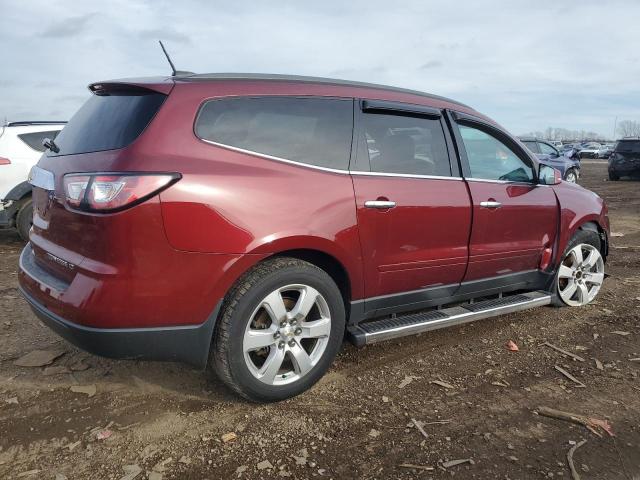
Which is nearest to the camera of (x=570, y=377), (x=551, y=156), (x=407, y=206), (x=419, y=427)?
(x=419, y=427)

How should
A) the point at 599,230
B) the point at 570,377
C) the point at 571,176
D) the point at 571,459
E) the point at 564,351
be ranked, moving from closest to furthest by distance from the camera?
the point at 571,459
the point at 570,377
the point at 564,351
the point at 599,230
the point at 571,176

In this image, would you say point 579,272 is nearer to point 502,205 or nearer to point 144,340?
point 502,205

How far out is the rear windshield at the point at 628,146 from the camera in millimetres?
19609

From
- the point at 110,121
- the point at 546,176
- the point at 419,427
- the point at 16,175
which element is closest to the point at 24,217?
the point at 16,175

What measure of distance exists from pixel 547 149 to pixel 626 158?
5.16 meters

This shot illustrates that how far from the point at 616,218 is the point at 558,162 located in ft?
21.2

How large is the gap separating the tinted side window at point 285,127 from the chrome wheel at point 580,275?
2.60 metres

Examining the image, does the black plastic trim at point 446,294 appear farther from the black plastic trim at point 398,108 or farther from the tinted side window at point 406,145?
the black plastic trim at point 398,108

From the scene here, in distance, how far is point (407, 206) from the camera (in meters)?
3.24

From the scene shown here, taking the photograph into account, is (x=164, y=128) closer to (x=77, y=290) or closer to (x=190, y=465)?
(x=77, y=290)

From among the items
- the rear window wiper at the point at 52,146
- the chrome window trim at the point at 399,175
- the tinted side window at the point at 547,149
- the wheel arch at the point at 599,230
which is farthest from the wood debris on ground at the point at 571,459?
the tinted side window at the point at 547,149

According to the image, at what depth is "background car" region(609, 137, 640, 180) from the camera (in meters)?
19.5

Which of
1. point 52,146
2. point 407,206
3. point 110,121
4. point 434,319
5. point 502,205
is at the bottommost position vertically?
point 434,319

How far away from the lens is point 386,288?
3.29m
